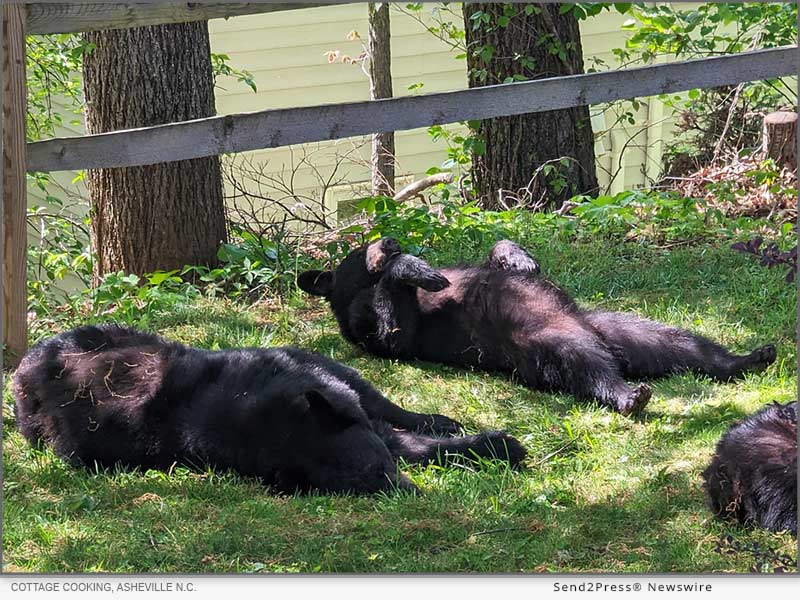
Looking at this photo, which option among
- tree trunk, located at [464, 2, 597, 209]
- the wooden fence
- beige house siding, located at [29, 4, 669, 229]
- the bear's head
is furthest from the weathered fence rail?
beige house siding, located at [29, 4, 669, 229]

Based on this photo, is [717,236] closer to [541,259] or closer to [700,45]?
[541,259]

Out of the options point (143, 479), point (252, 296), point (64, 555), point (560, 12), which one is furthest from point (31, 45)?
point (64, 555)

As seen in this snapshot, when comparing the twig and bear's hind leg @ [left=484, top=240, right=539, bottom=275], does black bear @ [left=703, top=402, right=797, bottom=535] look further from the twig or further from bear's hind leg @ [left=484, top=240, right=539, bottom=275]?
the twig

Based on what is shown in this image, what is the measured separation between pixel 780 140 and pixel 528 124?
2.15m

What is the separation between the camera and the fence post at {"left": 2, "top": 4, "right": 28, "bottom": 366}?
506 cm

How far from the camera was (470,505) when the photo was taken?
14.1 ft

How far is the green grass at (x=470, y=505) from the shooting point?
3.87m

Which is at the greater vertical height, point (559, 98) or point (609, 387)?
point (559, 98)

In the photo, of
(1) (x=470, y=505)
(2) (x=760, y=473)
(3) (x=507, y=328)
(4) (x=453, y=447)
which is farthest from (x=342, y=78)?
(2) (x=760, y=473)

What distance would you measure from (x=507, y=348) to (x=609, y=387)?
70 centimetres

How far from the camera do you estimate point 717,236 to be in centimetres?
773

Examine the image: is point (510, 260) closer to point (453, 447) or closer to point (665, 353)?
point (665, 353)

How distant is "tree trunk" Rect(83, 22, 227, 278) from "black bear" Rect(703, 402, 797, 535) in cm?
446

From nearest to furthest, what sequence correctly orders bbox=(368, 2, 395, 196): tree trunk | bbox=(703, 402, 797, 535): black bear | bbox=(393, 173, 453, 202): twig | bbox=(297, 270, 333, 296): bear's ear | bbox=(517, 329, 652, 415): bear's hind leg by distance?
1. bbox=(703, 402, 797, 535): black bear
2. bbox=(517, 329, 652, 415): bear's hind leg
3. bbox=(297, 270, 333, 296): bear's ear
4. bbox=(368, 2, 395, 196): tree trunk
5. bbox=(393, 173, 453, 202): twig
